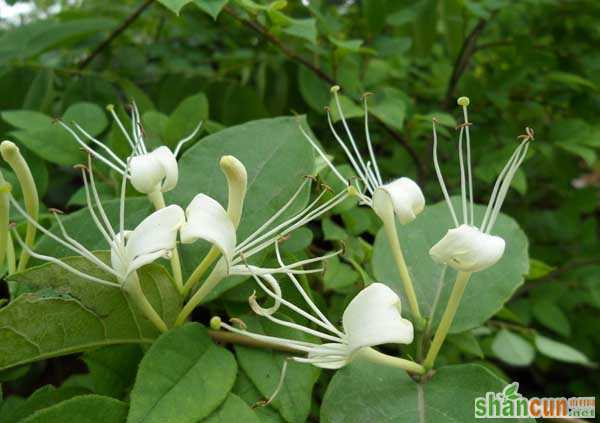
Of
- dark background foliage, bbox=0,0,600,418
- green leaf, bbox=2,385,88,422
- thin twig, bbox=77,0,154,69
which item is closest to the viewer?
green leaf, bbox=2,385,88,422

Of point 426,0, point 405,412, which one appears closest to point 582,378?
point 426,0

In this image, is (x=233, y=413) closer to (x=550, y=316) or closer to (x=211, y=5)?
(x=211, y=5)

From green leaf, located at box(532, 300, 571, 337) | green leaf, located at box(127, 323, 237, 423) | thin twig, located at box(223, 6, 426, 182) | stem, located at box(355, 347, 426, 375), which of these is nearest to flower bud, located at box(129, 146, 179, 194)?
green leaf, located at box(127, 323, 237, 423)

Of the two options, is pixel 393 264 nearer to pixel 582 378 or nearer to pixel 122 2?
pixel 122 2

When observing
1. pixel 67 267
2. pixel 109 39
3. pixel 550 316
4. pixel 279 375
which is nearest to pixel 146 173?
pixel 67 267

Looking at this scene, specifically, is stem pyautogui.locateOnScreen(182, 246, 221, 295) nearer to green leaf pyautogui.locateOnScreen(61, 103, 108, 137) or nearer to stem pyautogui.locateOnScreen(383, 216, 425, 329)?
stem pyautogui.locateOnScreen(383, 216, 425, 329)

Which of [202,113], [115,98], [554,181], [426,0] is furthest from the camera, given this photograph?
[554,181]

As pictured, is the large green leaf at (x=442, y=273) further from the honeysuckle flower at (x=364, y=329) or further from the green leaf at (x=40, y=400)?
the green leaf at (x=40, y=400)
